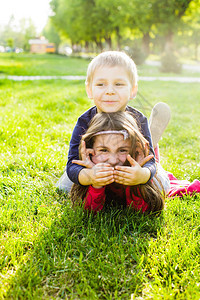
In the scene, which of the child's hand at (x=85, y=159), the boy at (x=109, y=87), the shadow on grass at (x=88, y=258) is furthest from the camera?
the boy at (x=109, y=87)

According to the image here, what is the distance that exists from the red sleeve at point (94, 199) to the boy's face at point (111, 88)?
0.62m

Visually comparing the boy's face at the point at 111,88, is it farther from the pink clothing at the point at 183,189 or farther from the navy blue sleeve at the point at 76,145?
the pink clothing at the point at 183,189

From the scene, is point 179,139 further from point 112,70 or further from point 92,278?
point 92,278

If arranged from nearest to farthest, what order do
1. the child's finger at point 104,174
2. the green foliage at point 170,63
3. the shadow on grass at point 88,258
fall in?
the shadow on grass at point 88,258, the child's finger at point 104,174, the green foliage at point 170,63

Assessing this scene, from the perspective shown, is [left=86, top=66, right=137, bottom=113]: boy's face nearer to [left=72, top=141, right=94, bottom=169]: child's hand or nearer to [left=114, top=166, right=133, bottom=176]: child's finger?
[left=72, top=141, right=94, bottom=169]: child's hand

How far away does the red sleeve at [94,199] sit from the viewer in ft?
7.38

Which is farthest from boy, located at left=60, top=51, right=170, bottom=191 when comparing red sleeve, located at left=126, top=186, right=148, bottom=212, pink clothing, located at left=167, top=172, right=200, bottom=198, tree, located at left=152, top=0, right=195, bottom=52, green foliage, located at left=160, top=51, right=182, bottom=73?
tree, located at left=152, top=0, right=195, bottom=52

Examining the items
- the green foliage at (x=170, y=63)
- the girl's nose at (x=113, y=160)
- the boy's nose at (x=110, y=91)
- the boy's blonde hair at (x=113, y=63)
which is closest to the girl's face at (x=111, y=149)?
the girl's nose at (x=113, y=160)

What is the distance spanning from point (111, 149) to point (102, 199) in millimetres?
439

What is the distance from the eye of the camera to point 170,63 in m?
20.5

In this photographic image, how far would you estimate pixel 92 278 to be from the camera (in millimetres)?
1723

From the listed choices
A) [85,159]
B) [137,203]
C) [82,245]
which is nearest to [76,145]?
[85,159]

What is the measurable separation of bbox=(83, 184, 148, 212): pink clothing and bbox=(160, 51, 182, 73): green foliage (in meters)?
19.4

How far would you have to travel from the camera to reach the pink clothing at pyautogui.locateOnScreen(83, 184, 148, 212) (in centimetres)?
226
